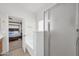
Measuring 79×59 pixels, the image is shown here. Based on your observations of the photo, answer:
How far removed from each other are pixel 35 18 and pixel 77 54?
74cm

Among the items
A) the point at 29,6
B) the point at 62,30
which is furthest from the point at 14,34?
the point at 62,30

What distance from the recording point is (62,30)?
52.2 inches

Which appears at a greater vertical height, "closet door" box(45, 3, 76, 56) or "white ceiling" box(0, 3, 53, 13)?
"white ceiling" box(0, 3, 53, 13)

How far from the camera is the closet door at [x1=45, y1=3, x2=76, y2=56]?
1263 mm

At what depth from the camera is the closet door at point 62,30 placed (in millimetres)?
1263

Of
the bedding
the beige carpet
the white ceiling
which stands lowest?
the beige carpet

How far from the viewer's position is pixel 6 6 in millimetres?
1296

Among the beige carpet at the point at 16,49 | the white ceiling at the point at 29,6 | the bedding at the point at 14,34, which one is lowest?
the beige carpet at the point at 16,49

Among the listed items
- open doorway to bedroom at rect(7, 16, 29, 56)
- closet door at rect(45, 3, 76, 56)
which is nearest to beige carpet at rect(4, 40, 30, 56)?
open doorway to bedroom at rect(7, 16, 29, 56)

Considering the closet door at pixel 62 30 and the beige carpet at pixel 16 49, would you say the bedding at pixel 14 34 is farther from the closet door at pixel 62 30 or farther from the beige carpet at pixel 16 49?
the closet door at pixel 62 30

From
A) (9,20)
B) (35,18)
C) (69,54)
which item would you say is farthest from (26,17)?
(69,54)

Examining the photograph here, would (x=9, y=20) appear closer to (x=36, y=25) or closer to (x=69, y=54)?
(x=36, y=25)

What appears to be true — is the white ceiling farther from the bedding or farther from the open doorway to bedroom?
the bedding

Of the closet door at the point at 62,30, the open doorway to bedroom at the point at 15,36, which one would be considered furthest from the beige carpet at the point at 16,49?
the closet door at the point at 62,30
